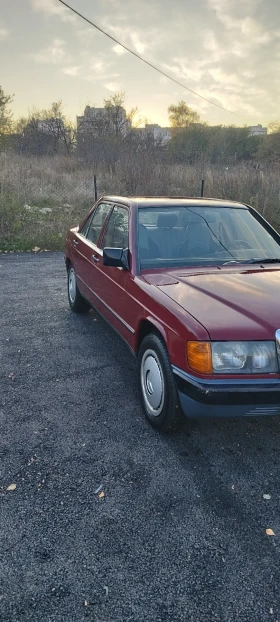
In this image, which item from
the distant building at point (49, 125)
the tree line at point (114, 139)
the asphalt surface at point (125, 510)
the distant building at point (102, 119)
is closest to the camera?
the asphalt surface at point (125, 510)

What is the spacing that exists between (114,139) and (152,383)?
69.5 ft

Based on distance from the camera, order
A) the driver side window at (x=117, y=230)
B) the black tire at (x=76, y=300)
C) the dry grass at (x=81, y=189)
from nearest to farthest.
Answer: the driver side window at (x=117, y=230), the black tire at (x=76, y=300), the dry grass at (x=81, y=189)

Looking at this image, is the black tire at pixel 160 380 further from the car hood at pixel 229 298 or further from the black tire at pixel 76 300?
the black tire at pixel 76 300

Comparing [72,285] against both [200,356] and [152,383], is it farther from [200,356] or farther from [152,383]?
[200,356]

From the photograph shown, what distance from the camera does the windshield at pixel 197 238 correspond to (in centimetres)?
338

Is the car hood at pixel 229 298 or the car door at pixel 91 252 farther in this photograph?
the car door at pixel 91 252

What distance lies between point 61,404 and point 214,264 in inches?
66.5

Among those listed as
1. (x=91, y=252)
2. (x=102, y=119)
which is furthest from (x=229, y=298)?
(x=102, y=119)

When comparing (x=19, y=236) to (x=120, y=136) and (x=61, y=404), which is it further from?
(x=120, y=136)

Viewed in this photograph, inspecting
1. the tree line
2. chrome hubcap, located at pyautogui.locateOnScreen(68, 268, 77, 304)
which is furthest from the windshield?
the tree line

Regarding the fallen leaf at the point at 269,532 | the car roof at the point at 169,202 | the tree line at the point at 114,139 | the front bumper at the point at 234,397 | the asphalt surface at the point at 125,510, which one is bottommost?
the fallen leaf at the point at 269,532

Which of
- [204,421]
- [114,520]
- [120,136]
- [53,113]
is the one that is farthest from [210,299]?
[53,113]

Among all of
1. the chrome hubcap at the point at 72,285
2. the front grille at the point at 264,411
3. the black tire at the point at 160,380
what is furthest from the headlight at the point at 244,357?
the chrome hubcap at the point at 72,285

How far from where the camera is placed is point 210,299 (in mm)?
2592
